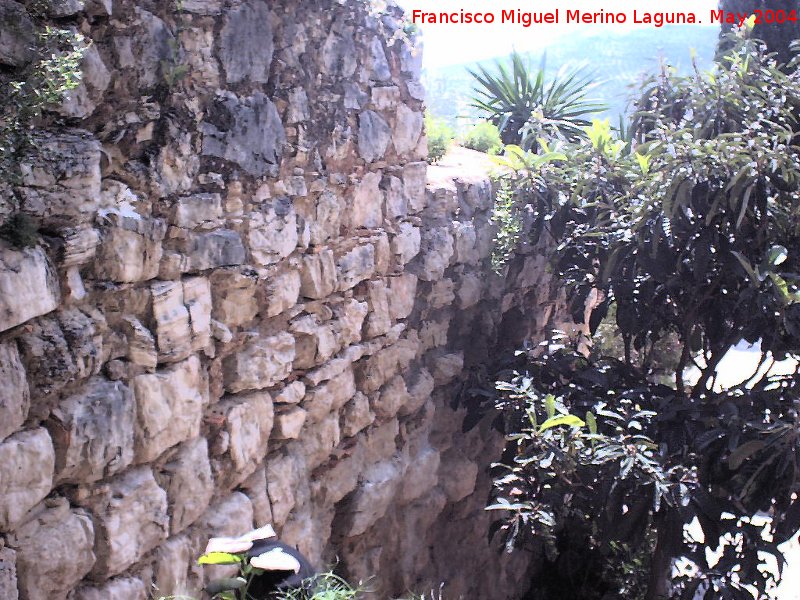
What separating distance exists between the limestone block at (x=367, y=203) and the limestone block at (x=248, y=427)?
1.02m

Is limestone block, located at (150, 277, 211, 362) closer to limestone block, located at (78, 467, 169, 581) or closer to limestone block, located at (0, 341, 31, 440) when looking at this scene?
limestone block, located at (78, 467, 169, 581)

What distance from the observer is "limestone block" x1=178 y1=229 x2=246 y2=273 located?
2.80 metres

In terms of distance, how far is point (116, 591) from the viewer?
2.46 m

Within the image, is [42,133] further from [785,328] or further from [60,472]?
[785,328]

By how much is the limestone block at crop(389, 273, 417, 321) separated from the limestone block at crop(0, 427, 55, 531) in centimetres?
223

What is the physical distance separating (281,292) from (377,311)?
0.87 m

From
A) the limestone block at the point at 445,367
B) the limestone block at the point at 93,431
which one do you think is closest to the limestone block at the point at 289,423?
the limestone block at the point at 93,431

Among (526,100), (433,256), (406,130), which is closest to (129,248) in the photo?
(406,130)

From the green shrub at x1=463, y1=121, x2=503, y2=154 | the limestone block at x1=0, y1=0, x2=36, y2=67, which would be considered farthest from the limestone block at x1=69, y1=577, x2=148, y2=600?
the green shrub at x1=463, y1=121, x2=503, y2=154

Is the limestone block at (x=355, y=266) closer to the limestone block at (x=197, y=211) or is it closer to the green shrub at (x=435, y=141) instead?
the limestone block at (x=197, y=211)

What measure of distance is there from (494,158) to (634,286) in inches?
42.2

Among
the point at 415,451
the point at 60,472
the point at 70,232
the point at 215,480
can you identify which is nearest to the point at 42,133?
the point at 70,232

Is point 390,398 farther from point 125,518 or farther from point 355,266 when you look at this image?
point 125,518

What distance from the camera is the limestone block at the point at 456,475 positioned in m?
4.91
